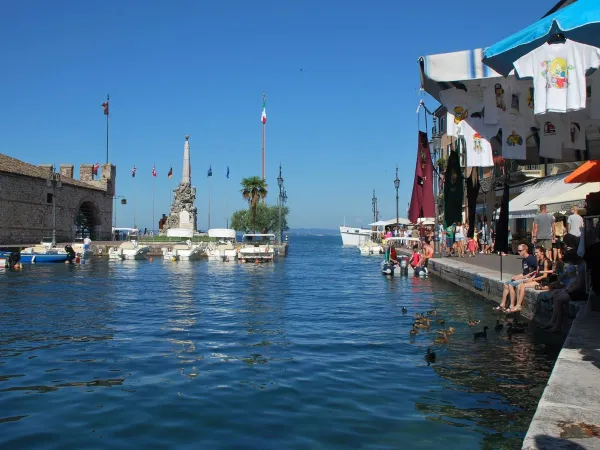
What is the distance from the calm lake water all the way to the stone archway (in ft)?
162

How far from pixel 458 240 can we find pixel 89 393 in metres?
28.1

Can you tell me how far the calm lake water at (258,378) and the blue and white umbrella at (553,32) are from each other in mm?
4314

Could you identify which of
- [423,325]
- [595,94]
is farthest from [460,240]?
[595,94]

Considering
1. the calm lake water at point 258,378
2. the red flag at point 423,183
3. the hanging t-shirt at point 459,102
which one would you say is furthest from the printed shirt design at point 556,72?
the red flag at point 423,183

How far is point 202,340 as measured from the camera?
13172mm

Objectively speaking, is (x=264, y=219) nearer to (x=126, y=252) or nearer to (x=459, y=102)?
(x=126, y=252)

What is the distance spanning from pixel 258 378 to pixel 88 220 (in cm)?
6221

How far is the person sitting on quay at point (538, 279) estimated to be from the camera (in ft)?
48.7

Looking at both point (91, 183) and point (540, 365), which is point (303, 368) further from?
point (91, 183)

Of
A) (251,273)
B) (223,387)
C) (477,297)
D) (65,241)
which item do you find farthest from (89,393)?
(65,241)

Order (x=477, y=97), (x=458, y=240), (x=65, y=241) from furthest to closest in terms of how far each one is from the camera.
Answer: (x=65, y=241) → (x=458, y=240) → (x=477, y=97)

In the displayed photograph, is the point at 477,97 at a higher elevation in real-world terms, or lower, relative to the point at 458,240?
higher

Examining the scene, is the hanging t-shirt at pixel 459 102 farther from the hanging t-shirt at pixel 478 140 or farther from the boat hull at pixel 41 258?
the boat hull at pixel 41 258

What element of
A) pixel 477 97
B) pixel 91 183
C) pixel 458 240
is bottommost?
pixel 458 240
